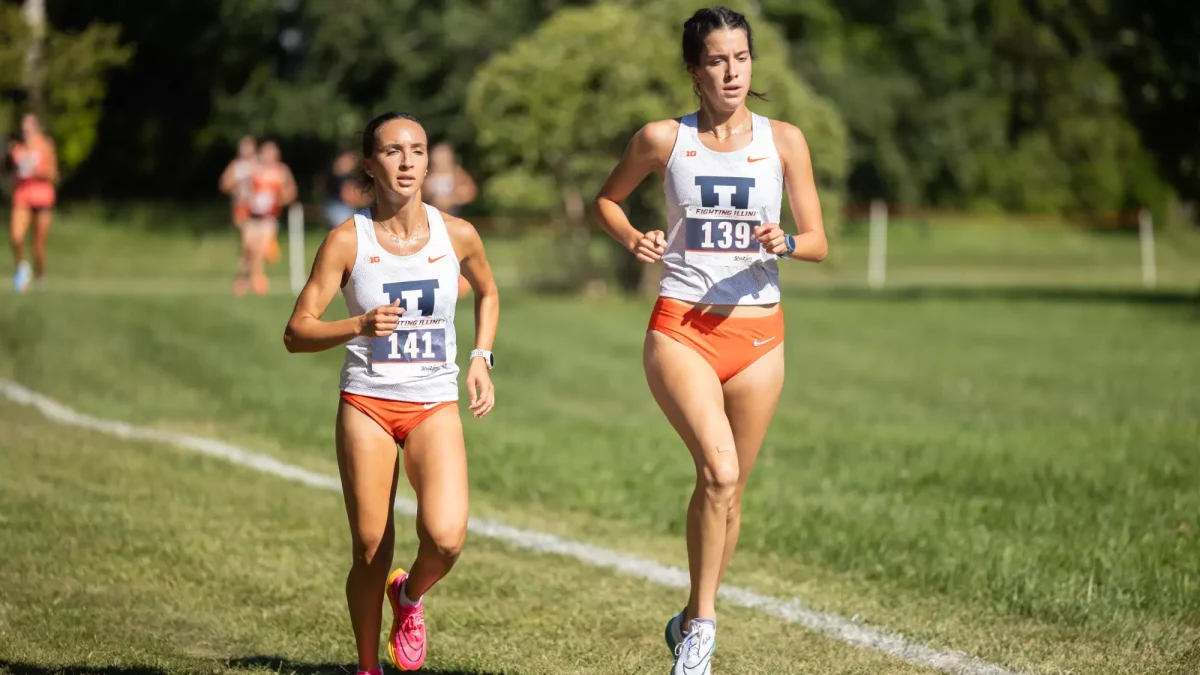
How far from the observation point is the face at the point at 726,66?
19.5 feet

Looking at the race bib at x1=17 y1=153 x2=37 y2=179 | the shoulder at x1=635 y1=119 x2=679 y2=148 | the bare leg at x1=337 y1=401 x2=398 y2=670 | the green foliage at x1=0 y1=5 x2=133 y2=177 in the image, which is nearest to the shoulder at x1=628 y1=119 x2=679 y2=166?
the shoulder at x1=635 y1=119 x2=679 y2=148

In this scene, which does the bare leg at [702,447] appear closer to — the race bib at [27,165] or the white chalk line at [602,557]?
the white chalk line at [602,557]

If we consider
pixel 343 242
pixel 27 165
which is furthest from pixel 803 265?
pixel 343 242

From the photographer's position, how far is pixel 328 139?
47719mm

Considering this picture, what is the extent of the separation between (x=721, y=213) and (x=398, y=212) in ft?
4.10


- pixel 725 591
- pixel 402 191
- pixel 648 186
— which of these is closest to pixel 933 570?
pixel 725 591

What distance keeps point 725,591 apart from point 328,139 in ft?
136

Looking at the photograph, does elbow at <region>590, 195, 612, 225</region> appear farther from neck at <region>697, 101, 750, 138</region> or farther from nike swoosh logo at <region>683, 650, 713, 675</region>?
nike swoosh logo at <region>683, 650, 713, 675</region>

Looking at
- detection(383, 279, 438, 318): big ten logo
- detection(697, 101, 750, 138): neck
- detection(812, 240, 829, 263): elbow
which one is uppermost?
detection(697, 101, 750, 138): neck

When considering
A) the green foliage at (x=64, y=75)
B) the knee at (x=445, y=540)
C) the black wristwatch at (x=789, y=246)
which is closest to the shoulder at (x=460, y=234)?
the knee at (x=445, y=540)

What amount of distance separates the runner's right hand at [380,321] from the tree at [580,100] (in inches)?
848

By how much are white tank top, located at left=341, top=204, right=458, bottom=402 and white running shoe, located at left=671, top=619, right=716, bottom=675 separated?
1.31 meters

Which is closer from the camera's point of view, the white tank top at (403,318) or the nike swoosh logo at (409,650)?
the white tank top at (403,318)

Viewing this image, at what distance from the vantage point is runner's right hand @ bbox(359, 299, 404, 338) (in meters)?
5.34
